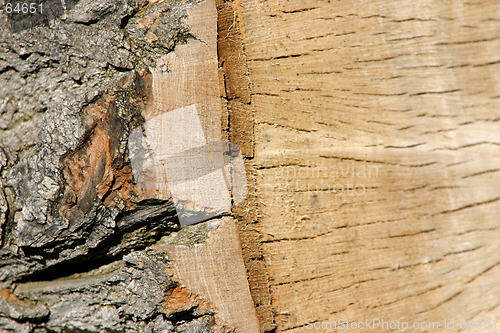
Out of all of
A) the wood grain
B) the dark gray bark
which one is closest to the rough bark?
the dark gray bark

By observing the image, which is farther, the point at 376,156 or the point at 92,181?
the point at 376,156

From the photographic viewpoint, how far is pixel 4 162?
141 centimetres

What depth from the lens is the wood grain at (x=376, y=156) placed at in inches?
51.0

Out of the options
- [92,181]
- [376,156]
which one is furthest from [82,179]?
[376,156]

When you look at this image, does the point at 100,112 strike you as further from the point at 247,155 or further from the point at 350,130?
the point at 350,130

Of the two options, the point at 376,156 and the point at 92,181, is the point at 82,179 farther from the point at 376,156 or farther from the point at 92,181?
the point at 376,156

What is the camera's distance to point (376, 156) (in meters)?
1.37

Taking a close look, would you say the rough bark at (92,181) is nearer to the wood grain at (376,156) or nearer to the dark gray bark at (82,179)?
the dark gray bark at (82,179)

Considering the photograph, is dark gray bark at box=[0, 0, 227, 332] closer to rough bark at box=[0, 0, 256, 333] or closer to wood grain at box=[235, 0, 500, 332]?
rough bark at box=[0, 0, 256, 333]

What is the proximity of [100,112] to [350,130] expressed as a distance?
86 cm

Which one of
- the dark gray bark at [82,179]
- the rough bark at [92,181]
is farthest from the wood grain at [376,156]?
the dark gray bark at [82,179]

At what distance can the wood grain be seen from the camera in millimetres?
1296

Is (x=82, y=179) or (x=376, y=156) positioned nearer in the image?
(x=82, y=179)

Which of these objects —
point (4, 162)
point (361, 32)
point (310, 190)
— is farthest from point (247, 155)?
point (4, 162)
